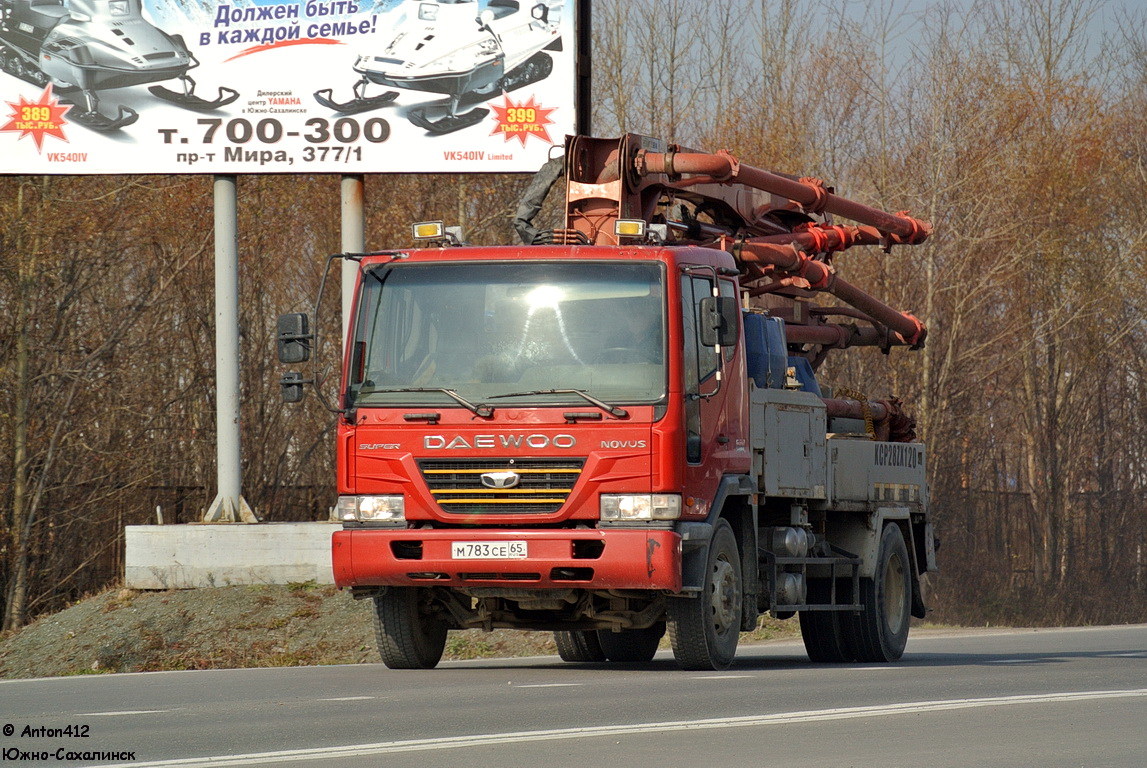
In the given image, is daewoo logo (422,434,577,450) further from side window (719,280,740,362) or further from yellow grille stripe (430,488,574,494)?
side window (719,280,740,362)

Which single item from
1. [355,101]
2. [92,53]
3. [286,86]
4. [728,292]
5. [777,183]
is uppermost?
[92,53]

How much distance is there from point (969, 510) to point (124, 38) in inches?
891

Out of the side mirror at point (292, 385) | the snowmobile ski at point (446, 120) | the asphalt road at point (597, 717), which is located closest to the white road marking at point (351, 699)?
the asphalt road at point (597, 717)

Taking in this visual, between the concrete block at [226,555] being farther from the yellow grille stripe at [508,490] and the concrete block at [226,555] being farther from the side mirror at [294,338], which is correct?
the yellow grille stripe at [508,490]

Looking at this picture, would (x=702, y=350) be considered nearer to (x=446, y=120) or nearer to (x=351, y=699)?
(x=351, y=699)

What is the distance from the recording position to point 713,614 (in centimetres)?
1261

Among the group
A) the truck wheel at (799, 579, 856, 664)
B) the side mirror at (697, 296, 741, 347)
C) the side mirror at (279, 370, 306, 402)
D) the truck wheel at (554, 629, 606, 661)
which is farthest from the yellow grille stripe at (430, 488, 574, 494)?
the truck wheel at (799, 579, 856, 664)

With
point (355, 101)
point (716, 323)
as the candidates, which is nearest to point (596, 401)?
point (716, 323)

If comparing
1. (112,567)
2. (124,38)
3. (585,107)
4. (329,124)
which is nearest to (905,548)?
(585,107)

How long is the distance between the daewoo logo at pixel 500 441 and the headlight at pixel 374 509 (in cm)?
46

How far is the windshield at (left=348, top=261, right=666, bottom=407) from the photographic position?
11.9 m

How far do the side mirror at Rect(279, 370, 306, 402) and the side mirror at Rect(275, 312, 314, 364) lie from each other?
6.2 inches

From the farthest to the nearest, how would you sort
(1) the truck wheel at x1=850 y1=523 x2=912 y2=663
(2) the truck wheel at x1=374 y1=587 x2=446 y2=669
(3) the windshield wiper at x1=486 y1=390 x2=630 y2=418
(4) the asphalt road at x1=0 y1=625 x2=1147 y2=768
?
1. (1) the truck wheel at x1=850 y1=523 x2=912 y2=663
2. (2) the truck wheel at x1=374 y1=587 x2=446 y2=669
3. (3) the windshield wiper at x1=486 y1=390 x2=630 y2=418
4. (4) the asphalt road at x1=0 y1=625 x2=1147 y2=768

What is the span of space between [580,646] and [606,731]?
706 cm
